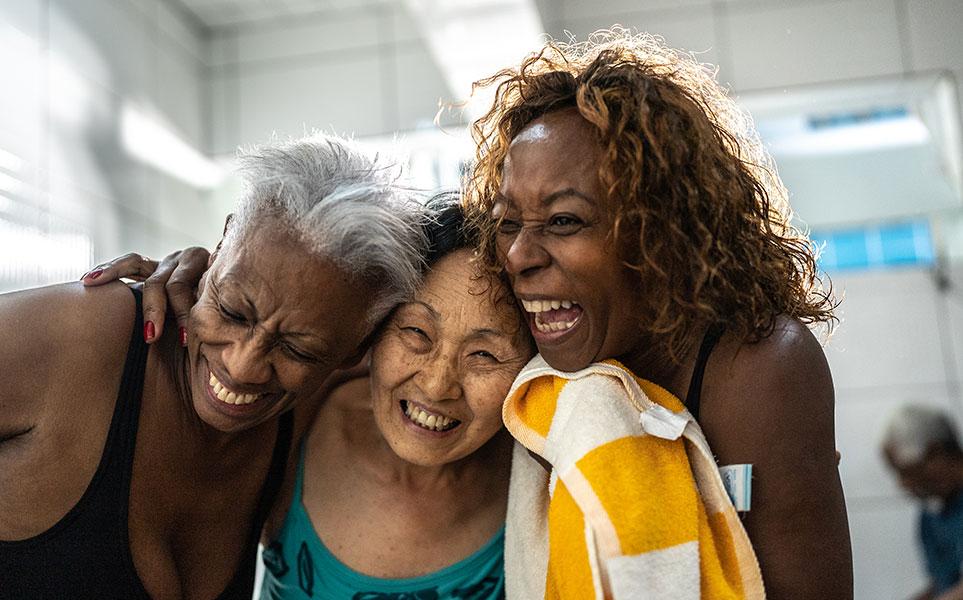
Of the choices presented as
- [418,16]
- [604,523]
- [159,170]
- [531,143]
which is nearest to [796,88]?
[418,16]

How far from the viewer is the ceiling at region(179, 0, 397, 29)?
146 inches

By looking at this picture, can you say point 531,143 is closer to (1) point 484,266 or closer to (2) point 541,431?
(1) point 484,266

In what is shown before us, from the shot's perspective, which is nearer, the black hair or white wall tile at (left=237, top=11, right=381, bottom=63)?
the black hair

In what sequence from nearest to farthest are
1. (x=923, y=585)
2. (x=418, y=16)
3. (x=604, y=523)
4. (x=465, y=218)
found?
(x=604, y=523), (x=465, y=218), (x=923, y=585), (x=418, y=16)

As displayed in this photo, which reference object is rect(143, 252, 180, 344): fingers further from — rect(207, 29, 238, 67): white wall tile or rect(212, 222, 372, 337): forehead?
rect(207, 29, 238, 67): white wall tile

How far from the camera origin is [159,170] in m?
3.37

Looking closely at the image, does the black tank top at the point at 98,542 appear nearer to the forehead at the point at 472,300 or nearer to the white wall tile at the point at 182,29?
the forehead at the point at 472,300

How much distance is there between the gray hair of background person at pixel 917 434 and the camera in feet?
9.95

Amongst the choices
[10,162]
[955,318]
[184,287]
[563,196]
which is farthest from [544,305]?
[955,318]

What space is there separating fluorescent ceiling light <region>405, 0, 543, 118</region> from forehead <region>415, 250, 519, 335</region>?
2104 millimetres

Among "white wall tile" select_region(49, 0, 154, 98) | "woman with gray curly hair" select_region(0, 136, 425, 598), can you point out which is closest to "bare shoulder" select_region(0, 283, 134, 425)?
"woman with gray curly hair" select_region(0, 136, 425, 598)

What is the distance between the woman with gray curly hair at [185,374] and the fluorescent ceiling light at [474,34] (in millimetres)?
2154

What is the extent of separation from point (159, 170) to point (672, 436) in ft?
9.07

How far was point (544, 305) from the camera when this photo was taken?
116cm
